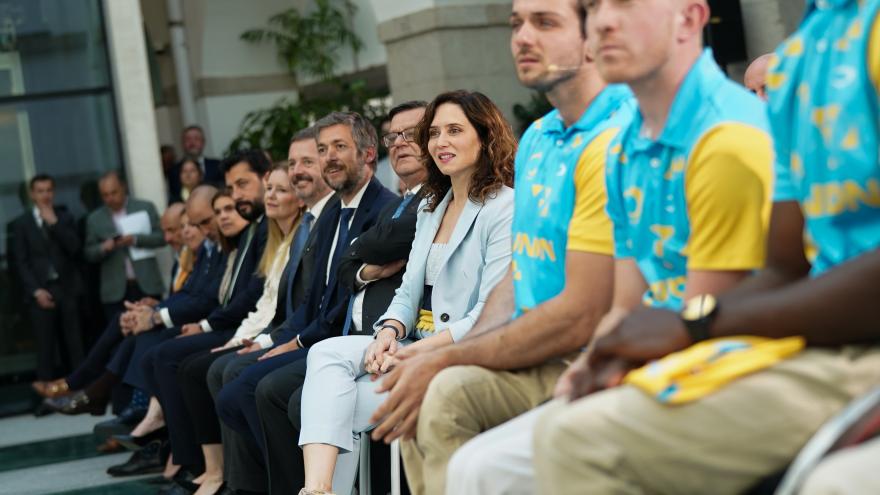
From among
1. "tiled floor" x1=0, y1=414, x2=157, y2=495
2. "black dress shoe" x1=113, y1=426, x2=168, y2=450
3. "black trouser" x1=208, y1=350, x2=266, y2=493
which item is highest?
"black trouser" x1=208, y1=350, x2=266, y2=493

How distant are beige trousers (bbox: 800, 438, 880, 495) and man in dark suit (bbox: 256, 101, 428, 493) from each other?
3.38 m

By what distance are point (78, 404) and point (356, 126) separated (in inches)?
144

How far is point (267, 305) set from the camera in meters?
6.95

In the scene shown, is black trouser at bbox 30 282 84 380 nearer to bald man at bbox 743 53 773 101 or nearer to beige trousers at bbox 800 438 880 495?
bald man at bbox 743 53 773 101

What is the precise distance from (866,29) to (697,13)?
67cm

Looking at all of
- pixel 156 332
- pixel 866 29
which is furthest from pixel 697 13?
pixel 156 332

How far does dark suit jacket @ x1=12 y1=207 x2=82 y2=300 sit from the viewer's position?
11.6 meters

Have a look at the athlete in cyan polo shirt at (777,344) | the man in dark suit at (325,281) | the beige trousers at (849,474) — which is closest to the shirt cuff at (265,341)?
the man in dark suit at (325,281)

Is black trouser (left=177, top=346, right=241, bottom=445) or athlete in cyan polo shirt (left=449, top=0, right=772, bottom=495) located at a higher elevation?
athlete in cyan polo shirt (left=449, top=0, right=772, bottom=495)

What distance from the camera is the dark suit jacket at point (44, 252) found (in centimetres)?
1158

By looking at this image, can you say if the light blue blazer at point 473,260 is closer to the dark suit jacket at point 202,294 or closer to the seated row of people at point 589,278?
the seated row of people at point 589,278

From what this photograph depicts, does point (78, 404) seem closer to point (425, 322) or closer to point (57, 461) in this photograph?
point (57, 461)

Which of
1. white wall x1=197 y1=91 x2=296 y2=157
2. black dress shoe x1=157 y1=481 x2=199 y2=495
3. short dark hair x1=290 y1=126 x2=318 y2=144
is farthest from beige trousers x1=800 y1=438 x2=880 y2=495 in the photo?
white wall x1=197 y1=91 x2=296 y2=157

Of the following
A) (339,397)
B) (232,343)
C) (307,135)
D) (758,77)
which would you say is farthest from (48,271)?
(758,77)
